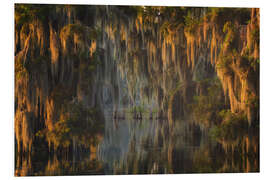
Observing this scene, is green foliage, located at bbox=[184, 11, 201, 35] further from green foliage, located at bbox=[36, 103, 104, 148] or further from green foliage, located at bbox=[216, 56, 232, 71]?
green foliage, located at bbox=[36, 103, 104, 148]

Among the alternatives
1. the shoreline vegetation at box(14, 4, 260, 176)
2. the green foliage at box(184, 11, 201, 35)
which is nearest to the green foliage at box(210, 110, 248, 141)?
the shoreline vegetation at box(14, 4, 260, 176)

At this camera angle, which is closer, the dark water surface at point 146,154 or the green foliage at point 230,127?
the dark water surface at point 146,154

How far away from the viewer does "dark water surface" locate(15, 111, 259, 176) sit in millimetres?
4898

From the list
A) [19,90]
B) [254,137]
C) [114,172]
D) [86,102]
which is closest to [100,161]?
[114,172]

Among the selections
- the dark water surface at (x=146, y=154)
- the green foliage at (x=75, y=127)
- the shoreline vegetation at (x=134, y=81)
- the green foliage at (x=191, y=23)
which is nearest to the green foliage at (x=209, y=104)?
the shoreline vegetation at (x=134, y=81)

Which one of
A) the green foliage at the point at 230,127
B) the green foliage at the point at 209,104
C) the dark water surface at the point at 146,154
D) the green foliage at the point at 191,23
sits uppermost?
the green foliage at the point at 191,23

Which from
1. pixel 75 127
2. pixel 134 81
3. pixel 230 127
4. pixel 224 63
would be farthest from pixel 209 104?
pixel 75 127

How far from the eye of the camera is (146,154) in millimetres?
4969

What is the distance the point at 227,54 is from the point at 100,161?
2.38 meters

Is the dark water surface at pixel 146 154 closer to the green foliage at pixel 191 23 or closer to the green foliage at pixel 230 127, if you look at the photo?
the green foliage at pixel 230 127

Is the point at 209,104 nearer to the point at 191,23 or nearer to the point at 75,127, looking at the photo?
the point at 191,23

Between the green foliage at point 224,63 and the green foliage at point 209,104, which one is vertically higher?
the green foliage at point 224,63

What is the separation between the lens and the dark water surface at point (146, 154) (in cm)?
490

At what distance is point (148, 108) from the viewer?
5.00m
